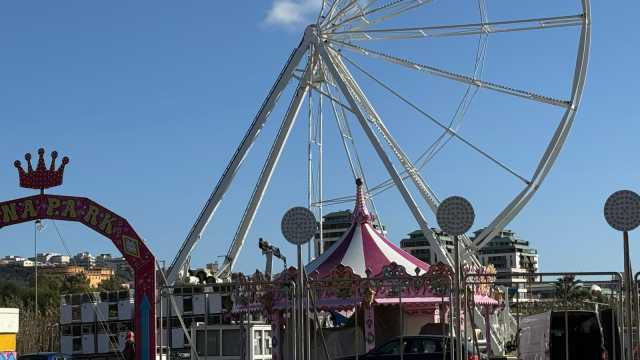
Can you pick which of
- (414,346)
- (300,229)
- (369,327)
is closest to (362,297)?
(369,327)

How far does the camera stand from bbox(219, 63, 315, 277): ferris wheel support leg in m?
34.1

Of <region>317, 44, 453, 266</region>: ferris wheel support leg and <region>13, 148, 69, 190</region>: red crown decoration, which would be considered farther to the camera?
<region>317, 44, 453, 266</region>: ferris wheel support leg

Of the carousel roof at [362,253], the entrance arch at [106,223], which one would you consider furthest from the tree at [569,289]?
the entrance arch at [106,223]

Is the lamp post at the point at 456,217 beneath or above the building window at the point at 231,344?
above

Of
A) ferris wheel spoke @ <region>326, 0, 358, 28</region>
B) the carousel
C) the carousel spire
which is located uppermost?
ferris wheel spoke @ <region>326, 0, 358, 28</region>

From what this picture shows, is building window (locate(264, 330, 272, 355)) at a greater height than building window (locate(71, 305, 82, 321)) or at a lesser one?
greater

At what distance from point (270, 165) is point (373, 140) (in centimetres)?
393

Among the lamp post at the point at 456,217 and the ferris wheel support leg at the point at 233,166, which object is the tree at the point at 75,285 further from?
the lamp post at the point at 456,217

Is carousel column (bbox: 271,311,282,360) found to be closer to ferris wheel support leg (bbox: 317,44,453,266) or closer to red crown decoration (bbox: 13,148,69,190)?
ferris wheel support leg (bbox: 317,44,453,266)

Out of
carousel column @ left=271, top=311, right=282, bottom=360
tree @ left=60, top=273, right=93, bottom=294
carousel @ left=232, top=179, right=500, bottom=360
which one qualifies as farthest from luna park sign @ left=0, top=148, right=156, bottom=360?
tree @ left=60, top=273, right=93, bottom=294

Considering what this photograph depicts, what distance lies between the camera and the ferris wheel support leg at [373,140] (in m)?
31.4

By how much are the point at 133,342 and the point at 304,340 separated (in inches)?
164

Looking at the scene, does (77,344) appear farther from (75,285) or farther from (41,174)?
(41,174)

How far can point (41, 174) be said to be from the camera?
1986 cm
